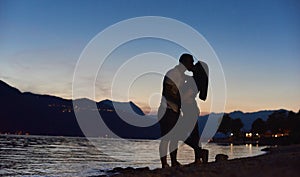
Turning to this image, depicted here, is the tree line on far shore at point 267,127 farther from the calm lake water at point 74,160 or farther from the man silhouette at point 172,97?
the man silhouette at point 172,97

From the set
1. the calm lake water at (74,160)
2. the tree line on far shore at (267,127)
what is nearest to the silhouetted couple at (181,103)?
the calm lake water at (74,160)

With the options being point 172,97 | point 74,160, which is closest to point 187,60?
point 172,97

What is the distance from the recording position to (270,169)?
608 cm

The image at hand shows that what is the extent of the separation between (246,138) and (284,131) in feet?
149

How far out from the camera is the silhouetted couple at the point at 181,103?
7.30 m

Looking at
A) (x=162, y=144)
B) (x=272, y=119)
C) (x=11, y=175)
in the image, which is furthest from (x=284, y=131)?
(x=162, y=144)

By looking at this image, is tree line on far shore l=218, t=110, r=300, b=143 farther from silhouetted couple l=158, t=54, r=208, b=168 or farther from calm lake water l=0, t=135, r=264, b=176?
silhouetted couple l=158, t=54, r=208, b=168

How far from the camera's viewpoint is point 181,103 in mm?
7434

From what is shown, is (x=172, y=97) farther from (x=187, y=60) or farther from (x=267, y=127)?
(x=267, y=127)

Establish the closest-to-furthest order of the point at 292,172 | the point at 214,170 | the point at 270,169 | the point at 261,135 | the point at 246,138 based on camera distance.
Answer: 1. the point at 292,172
2. the point at 270,169
3. the point at 214,170
4. the point at 261,135
5. the point at 246,138

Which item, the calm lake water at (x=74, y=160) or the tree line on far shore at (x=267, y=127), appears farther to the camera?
the tree line on far shore at (x=267, y=127)

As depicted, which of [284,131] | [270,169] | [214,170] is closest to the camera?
[270,169]

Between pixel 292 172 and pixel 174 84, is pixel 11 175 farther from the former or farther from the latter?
pixel 292 172

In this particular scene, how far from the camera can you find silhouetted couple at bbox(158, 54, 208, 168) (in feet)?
24.0
